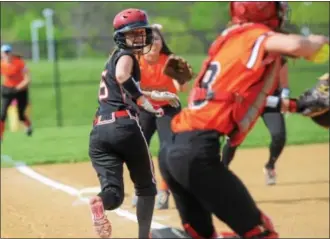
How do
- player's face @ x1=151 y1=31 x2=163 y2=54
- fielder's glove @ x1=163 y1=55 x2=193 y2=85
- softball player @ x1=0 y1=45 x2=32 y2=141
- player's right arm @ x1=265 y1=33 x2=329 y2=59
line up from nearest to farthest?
player's right arm @ x1=265 y1=33 x2=329 y2=59 → fielder's glove @ x1=163 y1=55 x2=193 y2=85 → player's face @ x1=151 y1=31 x2=163 y2=54 → softball player @ x1=0 y1=45 x2=32 y2=141

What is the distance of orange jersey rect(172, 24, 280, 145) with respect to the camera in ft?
13.4

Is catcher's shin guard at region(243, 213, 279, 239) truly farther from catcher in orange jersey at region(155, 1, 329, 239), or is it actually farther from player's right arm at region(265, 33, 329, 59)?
player's right arm at region(265, 33, 329, 59)

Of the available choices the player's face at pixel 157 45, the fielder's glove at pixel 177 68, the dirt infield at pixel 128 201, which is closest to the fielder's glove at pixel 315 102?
the fielder's glove at pixel 177 68

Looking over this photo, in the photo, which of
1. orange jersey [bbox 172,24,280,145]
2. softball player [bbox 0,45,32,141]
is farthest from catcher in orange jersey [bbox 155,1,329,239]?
softball player [bbox 0,45,32,141]

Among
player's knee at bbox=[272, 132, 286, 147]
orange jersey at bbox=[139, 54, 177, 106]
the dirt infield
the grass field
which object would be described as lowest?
the grass field

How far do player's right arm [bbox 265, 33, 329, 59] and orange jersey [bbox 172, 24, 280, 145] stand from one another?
0.34 ft

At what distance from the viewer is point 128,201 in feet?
27.9

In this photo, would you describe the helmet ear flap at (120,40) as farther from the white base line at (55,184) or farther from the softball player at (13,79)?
the softball player at (13,79)

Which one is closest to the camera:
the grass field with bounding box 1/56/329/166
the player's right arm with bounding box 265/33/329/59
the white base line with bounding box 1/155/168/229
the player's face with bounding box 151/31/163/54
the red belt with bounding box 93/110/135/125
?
the player's right arm with bounding box 265/33/329/59

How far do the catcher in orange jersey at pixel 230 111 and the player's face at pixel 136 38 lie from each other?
5.18 ft

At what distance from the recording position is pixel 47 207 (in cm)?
826

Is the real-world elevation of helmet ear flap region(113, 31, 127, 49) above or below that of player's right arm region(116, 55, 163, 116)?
above

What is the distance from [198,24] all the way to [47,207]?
1113 inches

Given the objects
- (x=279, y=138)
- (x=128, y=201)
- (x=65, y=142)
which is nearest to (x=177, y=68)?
(x=128, y=201)
